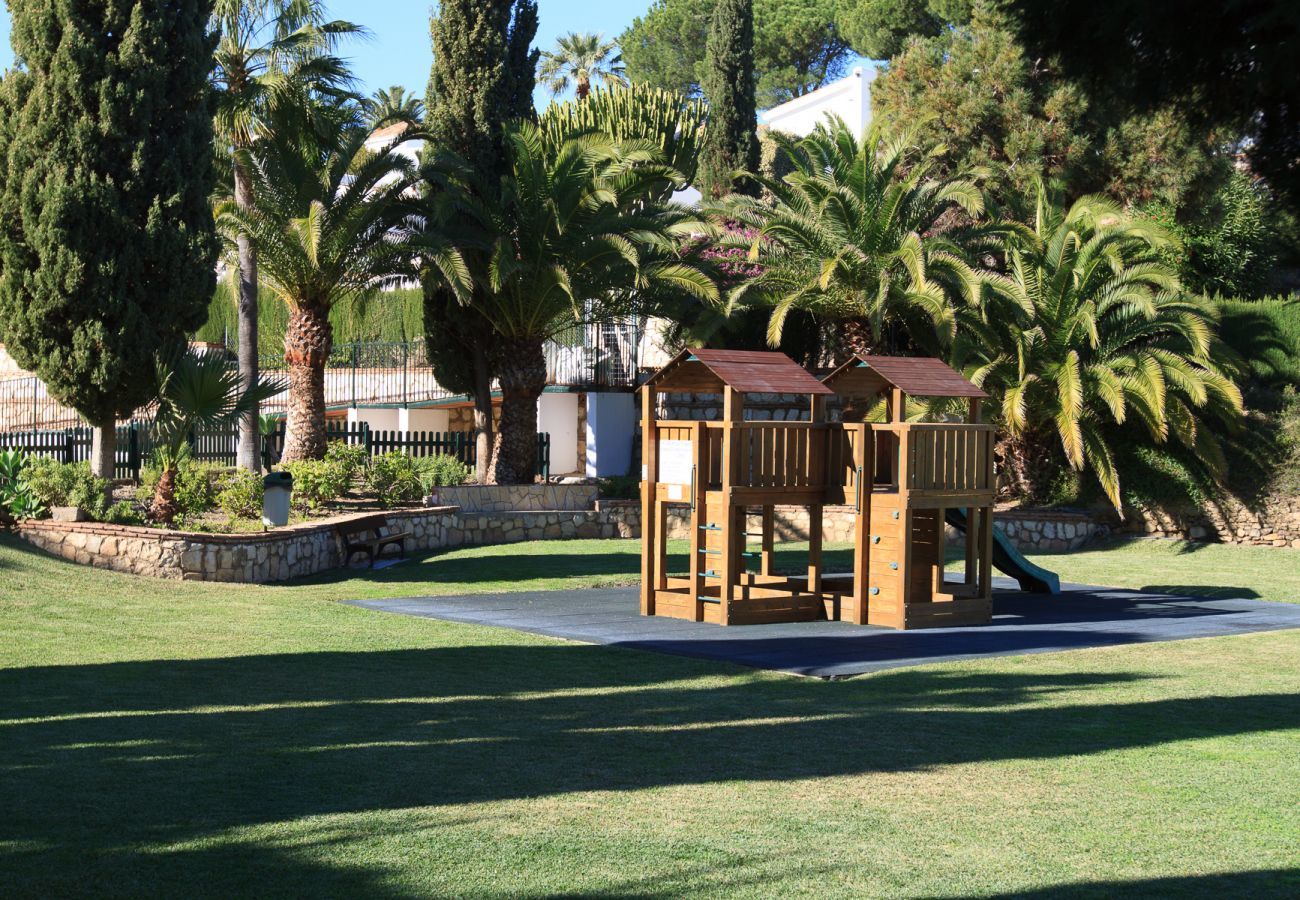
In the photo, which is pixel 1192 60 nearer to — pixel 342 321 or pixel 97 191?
pixel 97 191

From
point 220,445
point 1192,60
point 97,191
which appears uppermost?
point 97,191

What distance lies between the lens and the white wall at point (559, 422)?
3225 cm

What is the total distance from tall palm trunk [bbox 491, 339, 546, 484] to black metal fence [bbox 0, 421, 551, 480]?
1.45m

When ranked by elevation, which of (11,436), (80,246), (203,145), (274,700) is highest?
(203,145)

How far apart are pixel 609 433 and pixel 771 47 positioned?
146ft

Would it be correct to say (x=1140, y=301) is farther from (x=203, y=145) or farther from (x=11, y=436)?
(x=11, y=436)

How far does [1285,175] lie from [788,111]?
5423 centimetres

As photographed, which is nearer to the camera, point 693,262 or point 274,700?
point 274,700

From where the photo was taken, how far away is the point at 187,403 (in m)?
16.8

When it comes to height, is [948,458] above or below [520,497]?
above

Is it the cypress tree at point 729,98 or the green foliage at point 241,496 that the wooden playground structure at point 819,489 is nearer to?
the green foliage at point 241,496

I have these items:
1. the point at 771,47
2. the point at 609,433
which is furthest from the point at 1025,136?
the point at 771,47

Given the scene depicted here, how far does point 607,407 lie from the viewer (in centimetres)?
3047

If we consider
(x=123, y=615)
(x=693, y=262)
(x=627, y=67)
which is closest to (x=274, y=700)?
(x=123, y=615)
